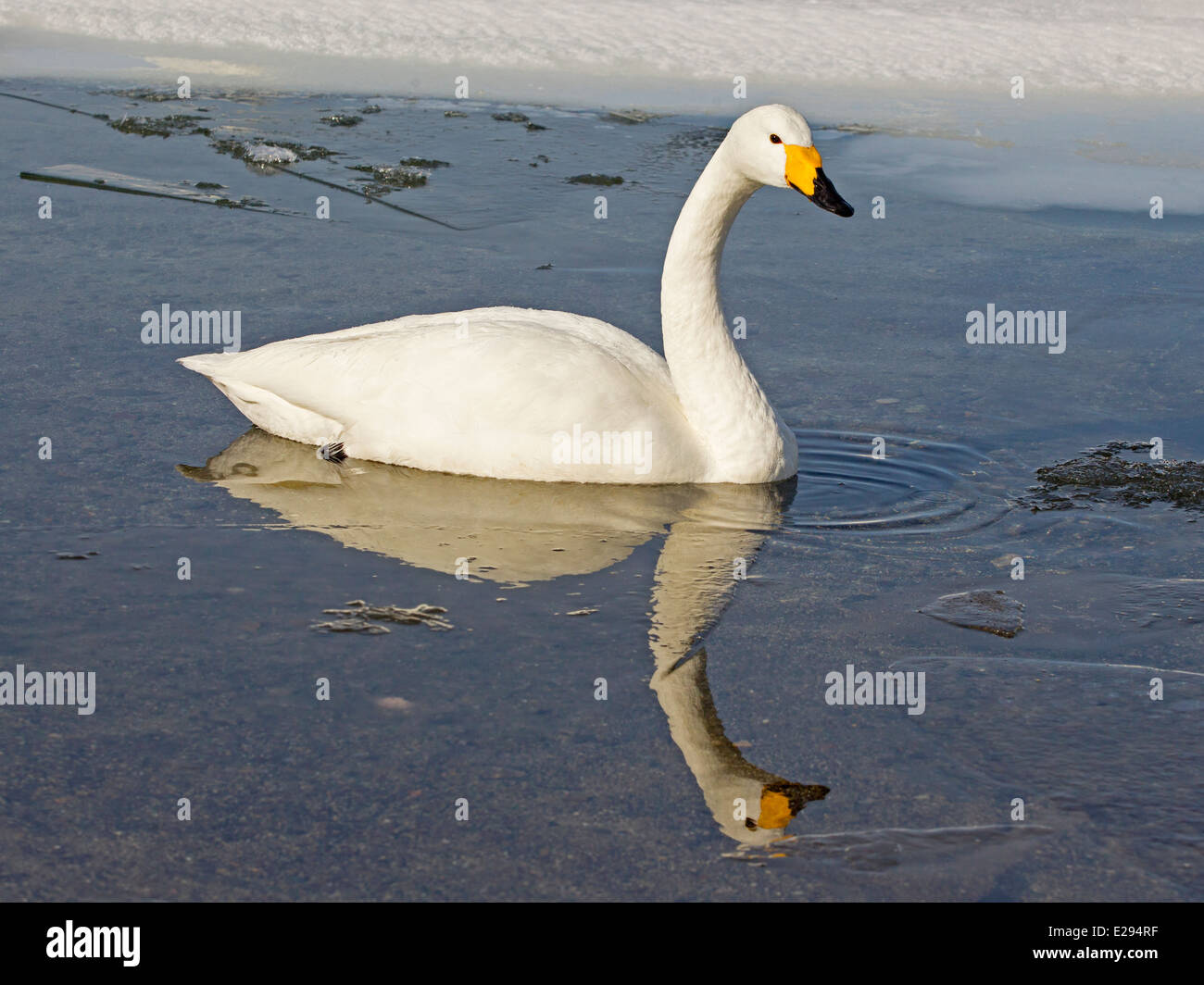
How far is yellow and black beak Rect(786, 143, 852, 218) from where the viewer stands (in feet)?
18.5

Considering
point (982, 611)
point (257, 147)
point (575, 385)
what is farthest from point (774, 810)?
point (257, 147)

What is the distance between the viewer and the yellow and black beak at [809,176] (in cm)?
564

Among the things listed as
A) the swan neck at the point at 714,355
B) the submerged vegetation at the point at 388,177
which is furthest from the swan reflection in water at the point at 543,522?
the submerged vegetation at the point at 388,177

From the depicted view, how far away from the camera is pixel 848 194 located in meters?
10.2

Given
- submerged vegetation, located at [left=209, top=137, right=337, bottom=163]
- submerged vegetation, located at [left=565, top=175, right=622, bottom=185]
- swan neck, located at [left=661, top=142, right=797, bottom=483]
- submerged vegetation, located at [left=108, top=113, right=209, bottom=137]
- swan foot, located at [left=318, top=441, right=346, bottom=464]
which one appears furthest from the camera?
submerged vegetation, located at [left=108, top=113, right=209, bottom=137]

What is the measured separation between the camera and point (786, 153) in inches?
223

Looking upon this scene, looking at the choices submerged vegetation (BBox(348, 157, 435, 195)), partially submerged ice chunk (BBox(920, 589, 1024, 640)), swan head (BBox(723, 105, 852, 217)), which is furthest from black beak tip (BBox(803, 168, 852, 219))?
submerged vegetation (BBox(348, 157, 435, 195))

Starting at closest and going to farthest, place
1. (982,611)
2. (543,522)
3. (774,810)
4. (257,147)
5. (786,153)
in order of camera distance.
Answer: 1. (774,810)
2. (982,611)
3. (543,522)
4. (786,153)
5. (257,147)

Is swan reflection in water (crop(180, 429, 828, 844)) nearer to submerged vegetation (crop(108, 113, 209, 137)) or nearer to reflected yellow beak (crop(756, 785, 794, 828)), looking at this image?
reflected yellow beak (crop(756, 785, 794, 828))

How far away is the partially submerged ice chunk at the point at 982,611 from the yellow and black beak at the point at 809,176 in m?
1.56

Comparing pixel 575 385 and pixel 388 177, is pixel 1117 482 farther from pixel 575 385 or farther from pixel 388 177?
pixel 388 177

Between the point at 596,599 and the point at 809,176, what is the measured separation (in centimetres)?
187

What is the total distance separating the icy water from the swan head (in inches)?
45.7

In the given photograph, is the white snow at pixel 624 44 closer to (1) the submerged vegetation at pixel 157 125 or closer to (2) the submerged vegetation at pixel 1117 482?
(1) the submerged vegetation at pixel 157 125
